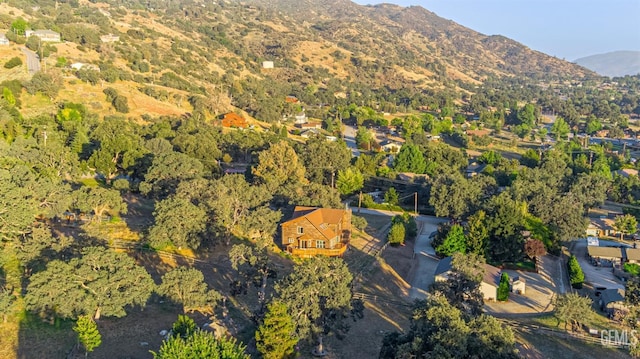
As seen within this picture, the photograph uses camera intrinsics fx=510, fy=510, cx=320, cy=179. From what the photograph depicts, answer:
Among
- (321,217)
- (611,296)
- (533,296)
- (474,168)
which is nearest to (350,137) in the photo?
(474,168)

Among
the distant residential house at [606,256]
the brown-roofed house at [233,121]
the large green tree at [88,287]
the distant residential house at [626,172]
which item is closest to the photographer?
the large green tree at [88,287]

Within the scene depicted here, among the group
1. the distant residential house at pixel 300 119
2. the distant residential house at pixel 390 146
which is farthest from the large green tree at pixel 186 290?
the distant residential house at pixel 300 119

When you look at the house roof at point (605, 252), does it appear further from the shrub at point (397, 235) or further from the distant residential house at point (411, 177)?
the distant residential house at point (411, 177)

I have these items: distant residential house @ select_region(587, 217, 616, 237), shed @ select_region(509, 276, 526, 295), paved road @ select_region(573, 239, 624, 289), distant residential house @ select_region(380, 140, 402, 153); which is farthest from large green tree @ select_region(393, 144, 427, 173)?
shed @ select_region(509, 276, 526, 295)

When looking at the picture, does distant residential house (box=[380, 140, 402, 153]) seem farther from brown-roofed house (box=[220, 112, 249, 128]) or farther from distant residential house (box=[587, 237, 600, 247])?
distant residential house (box=[587, 237, 600, 247])

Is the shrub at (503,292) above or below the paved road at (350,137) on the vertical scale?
below

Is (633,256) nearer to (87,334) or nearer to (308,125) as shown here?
(87,334)

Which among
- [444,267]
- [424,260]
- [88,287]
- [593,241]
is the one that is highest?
[88,287]
